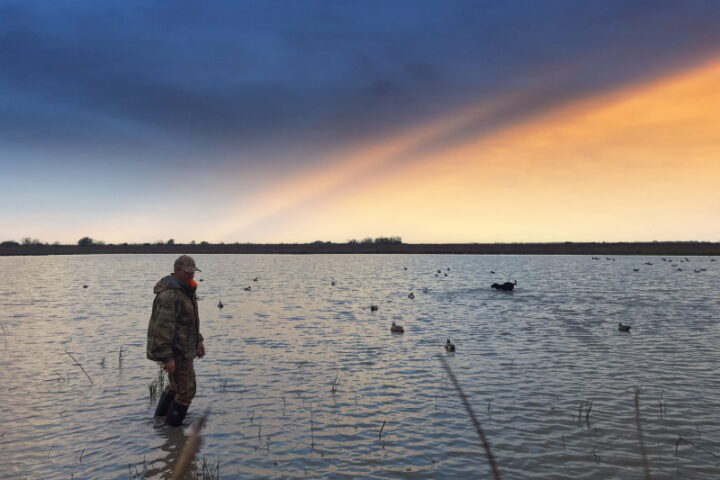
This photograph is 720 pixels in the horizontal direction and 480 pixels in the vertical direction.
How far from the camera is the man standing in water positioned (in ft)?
32.1

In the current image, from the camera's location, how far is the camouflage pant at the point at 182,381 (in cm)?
1012

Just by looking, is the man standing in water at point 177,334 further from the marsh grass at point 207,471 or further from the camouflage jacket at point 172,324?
the marsh grass at point 207,471

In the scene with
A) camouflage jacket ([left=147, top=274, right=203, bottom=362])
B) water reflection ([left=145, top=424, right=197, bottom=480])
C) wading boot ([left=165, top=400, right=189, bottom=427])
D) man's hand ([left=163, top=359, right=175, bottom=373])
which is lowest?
water reflection ([left=145, top=424, right=197, bottom=480])

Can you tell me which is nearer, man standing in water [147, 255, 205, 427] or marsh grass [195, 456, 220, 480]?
marsh grass [195, 456, 220, 480]

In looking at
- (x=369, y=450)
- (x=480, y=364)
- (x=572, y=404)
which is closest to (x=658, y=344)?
(x=480, y=364)

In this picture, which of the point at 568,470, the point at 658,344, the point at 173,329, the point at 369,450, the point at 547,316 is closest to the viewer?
the point at 568,470

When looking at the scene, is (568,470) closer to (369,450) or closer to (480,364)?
(369,450)

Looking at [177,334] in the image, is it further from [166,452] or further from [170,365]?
[166,452]

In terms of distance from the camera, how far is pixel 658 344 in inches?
749

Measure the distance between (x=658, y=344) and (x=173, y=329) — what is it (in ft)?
55.9

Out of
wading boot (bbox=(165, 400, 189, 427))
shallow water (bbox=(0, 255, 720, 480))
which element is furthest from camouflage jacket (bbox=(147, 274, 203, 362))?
shallow water (bbox=(0, 255, 720, 480))

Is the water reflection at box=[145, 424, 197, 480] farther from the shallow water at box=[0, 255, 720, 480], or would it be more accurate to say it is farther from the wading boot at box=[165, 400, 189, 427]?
the wading boot at box=[165, 400, 189, 427]

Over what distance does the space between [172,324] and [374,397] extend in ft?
16.5

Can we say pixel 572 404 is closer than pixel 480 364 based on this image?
Yes
